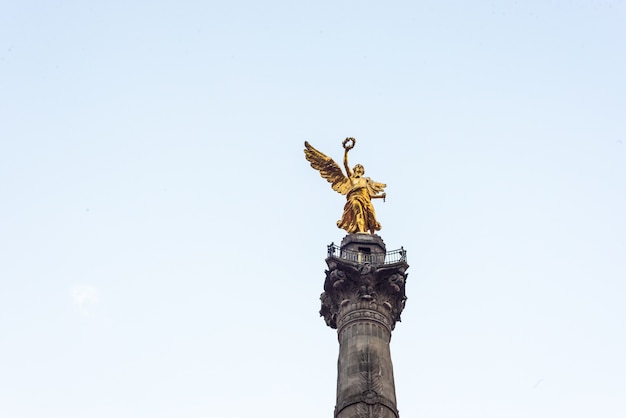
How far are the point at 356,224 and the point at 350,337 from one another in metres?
6.28

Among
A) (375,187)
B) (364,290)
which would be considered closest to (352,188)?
(375,187)

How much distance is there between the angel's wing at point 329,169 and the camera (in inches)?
1503

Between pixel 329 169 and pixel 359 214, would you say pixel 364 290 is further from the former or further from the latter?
pixel 329 169

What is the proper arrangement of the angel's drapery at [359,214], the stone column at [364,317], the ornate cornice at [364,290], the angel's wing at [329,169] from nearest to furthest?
the stone column at [364,317]
the ornate cornice at [364,290]
the angel's drapery at [359,214]
the angel's wing at [329,169]

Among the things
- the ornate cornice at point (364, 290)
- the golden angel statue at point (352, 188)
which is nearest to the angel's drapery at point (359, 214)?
the golden angel statue at point (352, 188)

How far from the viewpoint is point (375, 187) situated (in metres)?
38.3

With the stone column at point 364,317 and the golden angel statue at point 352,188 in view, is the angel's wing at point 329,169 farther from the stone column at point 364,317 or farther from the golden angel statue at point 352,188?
the stone column at point 364,317

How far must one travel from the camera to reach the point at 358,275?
32.6m

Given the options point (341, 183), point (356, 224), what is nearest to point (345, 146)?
point (341, 183)

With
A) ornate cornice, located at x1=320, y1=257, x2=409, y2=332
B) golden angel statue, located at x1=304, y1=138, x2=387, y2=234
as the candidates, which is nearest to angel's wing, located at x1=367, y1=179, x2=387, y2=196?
golden angel statue, located at x1=304, y1=138, x2=387, y2=234

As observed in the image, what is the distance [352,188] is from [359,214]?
1.59m

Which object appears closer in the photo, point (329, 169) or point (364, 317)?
point (364, 317)

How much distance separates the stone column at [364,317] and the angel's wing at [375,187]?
344cm

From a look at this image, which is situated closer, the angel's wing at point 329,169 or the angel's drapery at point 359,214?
the angel's drapery at point 359,214
